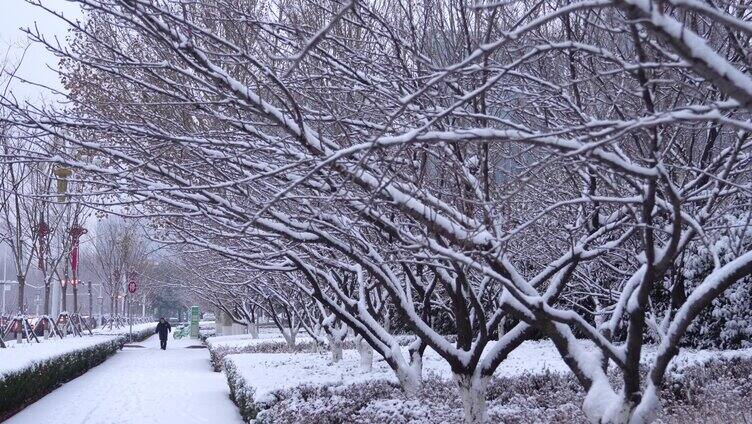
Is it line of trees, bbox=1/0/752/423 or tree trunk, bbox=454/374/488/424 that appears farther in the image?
tree trunk, bbox=454/374/488/424

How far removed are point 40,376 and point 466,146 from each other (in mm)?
11712

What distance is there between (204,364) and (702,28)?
2039 centimetres

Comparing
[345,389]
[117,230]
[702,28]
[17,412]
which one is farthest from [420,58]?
[117,230]

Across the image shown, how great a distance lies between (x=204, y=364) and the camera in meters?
24.8

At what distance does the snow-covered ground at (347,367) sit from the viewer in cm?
1031

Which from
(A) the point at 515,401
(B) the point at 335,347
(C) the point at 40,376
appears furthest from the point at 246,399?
(C) the point at 40,376

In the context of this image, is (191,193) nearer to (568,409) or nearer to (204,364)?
(568,409)

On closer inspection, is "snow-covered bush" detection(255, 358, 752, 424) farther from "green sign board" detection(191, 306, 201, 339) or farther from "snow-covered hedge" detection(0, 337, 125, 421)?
"green sign board" detection(191, 306, 201, 339)

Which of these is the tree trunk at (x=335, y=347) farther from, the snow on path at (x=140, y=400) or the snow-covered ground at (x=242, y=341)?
the snow-covered ground at (x=242, y=341)

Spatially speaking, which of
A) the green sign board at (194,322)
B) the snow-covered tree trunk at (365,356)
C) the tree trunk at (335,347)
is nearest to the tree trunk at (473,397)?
the snow-covered tree trunk at (365,356)

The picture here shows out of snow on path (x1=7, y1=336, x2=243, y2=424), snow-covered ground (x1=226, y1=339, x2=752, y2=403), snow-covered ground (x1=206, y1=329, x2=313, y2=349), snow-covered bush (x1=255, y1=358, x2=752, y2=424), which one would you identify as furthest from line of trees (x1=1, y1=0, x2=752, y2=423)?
snow-covered ground (x1=206, y1=329, x2=313, y2=349)

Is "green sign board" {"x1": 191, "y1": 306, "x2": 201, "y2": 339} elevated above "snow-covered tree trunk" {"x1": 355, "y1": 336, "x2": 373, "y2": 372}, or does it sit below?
above

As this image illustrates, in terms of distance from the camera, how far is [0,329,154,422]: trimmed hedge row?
12516 mm

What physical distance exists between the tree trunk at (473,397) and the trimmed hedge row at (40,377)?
8368 mm
